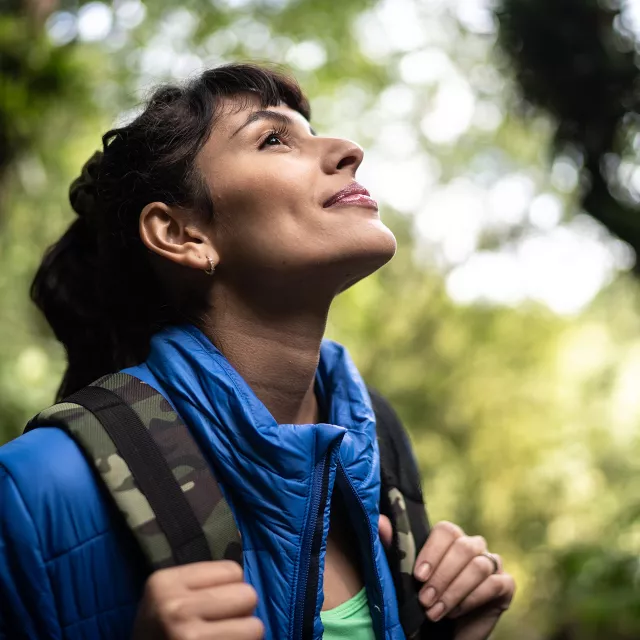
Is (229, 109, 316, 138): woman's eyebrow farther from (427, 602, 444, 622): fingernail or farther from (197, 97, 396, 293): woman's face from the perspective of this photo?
(427, 602, 444, 622): fingernail

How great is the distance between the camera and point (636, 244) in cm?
327

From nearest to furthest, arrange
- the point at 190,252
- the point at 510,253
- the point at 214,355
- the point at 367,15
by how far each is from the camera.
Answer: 1. the point at 214,355
2. the point at 190,252
3. the point at 367,15
4. the point at 510,253

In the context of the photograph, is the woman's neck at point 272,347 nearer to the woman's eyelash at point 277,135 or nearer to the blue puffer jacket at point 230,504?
the blue puffer jacket at point 230,504

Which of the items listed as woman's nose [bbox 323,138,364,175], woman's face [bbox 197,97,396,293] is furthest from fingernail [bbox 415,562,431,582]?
woman's nose [bbox 323,138,364,175]

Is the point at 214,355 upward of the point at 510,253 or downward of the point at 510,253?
downward

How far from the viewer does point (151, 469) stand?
130 centimetres

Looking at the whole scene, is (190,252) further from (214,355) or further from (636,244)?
(636,244)

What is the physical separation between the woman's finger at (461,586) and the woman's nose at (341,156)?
1021mm

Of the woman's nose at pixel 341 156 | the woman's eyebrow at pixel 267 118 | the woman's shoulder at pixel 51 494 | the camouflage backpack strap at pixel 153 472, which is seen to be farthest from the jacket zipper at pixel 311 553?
the woman's eyebrow at pixel 267 118

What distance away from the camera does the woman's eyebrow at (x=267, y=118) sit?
1.80 m

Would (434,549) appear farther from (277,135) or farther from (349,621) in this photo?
(277,135)

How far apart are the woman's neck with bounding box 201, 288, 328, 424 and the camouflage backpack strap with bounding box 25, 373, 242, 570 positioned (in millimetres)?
333

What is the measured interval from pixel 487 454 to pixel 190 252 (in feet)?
29.5

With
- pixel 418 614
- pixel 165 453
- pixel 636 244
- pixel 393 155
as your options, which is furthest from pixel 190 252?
pixel 393 155
